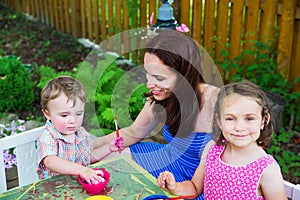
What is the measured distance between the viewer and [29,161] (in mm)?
2348

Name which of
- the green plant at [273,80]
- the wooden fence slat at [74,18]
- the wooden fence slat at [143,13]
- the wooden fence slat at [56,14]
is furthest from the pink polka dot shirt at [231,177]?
the wooden fence slat at [56,14]

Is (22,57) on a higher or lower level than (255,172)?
lower

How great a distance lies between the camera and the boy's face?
6.84 ft

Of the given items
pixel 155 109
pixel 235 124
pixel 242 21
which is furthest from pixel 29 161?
pixel 242 21

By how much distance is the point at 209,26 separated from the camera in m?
4.56

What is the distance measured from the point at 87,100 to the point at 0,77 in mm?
2226

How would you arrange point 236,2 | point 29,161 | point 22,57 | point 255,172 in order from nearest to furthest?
point 255,172 → point 29,161 → point 236,2 → point 22,57

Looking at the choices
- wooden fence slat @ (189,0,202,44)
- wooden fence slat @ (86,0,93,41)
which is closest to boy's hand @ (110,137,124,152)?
wooden fence slat @ (189,0,202,44)

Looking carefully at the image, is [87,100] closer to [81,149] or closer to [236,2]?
[81,149]

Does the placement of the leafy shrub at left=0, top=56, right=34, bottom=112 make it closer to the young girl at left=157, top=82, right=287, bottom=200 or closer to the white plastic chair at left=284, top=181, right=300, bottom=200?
the young girl at left=157, top=82, right=287, bottom=200

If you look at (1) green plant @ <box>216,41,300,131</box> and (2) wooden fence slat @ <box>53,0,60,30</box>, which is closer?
(1) green plant @ <box>216,41,300,131</box>

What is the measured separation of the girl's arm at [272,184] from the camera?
1.76 metres

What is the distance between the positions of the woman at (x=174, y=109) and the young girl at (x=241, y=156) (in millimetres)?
304

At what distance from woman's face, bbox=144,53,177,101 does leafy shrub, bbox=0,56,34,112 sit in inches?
92.2
